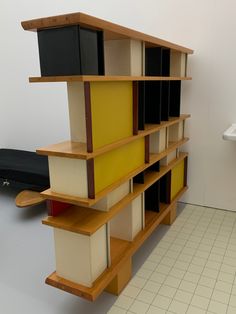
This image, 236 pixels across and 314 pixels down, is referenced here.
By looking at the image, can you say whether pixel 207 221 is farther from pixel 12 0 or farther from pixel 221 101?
pixel 12 0

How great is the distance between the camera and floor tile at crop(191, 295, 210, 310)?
1.71 m

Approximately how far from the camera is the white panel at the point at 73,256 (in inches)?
61.4

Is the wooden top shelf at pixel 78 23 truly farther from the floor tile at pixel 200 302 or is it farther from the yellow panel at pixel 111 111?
Result: the floor tile at pixel 200 302

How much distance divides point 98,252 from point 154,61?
1.38 m

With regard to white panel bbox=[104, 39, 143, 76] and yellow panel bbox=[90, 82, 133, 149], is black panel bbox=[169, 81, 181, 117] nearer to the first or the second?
white panel bbox=[104, 39, 143, 76]

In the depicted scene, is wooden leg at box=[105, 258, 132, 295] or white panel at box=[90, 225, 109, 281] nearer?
white panel at box=[90, 225, 109, 281]

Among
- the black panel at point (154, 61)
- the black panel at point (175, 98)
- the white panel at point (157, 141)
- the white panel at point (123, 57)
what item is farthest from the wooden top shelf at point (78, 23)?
the black panel at point (175, 98)

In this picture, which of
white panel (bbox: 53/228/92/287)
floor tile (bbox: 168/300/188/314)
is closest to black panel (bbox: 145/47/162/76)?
white panel (bbox: 53/228/92/287)

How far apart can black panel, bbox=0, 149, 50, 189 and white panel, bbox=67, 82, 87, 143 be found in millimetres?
1539

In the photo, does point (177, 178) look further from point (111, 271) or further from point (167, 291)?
point (111, 271)

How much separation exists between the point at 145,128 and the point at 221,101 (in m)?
1.07

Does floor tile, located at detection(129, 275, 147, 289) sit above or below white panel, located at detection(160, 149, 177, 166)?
below

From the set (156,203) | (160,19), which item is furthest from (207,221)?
(160,19)

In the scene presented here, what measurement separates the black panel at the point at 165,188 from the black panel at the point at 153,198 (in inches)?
7.5
